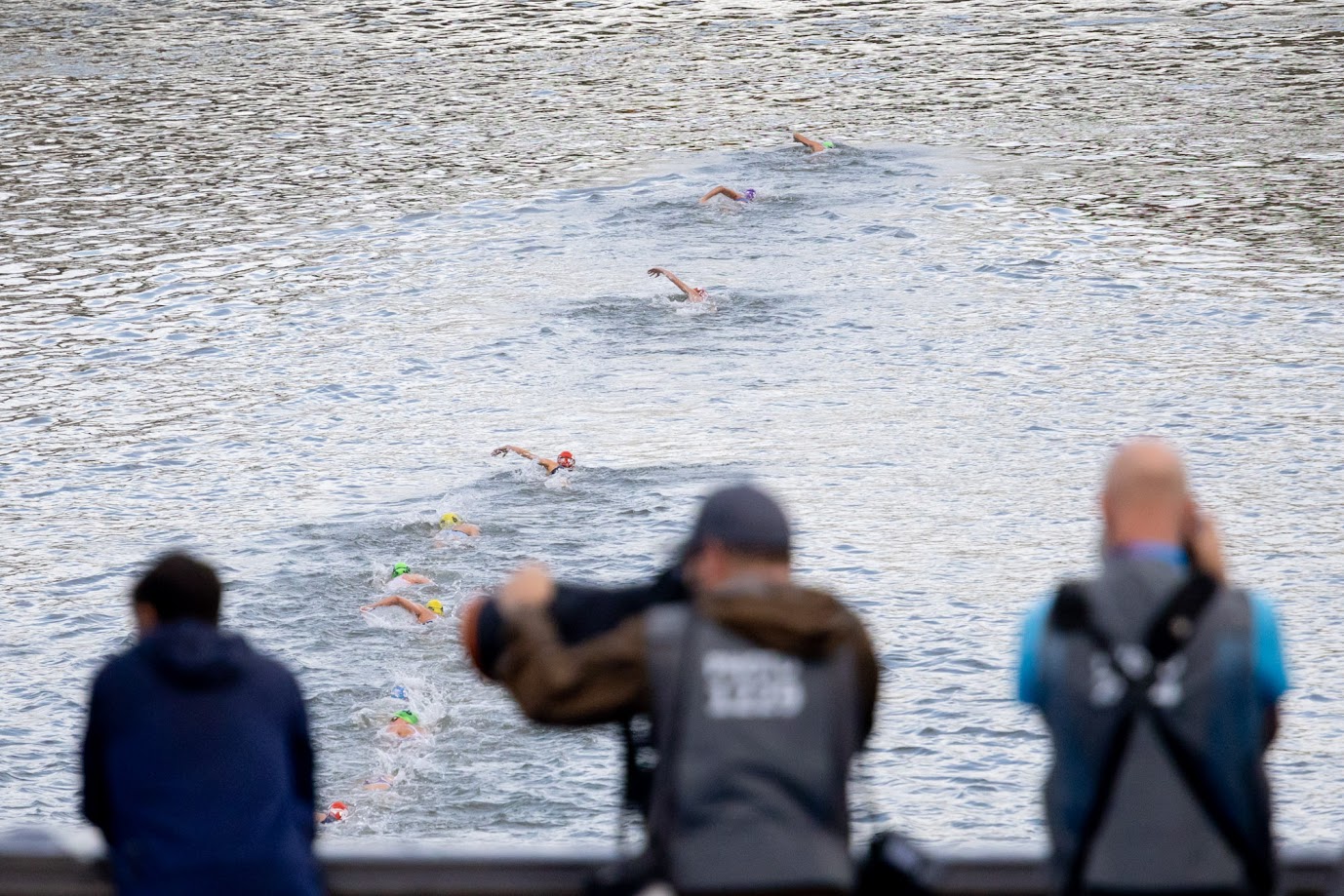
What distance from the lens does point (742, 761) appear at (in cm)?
503

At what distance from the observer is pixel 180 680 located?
19.3 ft

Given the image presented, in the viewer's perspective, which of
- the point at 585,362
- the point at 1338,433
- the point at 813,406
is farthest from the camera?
the point at 585,362

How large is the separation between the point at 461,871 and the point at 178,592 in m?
1.34

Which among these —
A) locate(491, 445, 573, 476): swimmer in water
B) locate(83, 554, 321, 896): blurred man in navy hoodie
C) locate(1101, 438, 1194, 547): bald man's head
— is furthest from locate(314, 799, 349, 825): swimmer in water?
locate(1101, 438, 1194, 547): bald man's head

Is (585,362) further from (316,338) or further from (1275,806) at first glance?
(1275,806)

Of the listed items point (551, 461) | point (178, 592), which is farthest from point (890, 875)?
point (551, 461)

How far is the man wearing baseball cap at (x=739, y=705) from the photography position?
5020mm

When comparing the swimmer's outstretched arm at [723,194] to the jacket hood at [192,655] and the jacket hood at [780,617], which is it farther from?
the jacket hood at [780,617]

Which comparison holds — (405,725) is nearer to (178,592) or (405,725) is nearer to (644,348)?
(178,592)

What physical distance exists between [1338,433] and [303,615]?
15.4 metres

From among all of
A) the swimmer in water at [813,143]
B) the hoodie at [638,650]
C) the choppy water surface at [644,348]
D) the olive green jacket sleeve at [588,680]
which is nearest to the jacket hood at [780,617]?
the hoodie at [638,650]

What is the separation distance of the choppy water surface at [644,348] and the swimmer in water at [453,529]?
38 centimetres

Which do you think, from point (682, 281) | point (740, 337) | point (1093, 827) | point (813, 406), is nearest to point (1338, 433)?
point (813, 406)

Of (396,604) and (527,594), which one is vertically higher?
(527,594)
